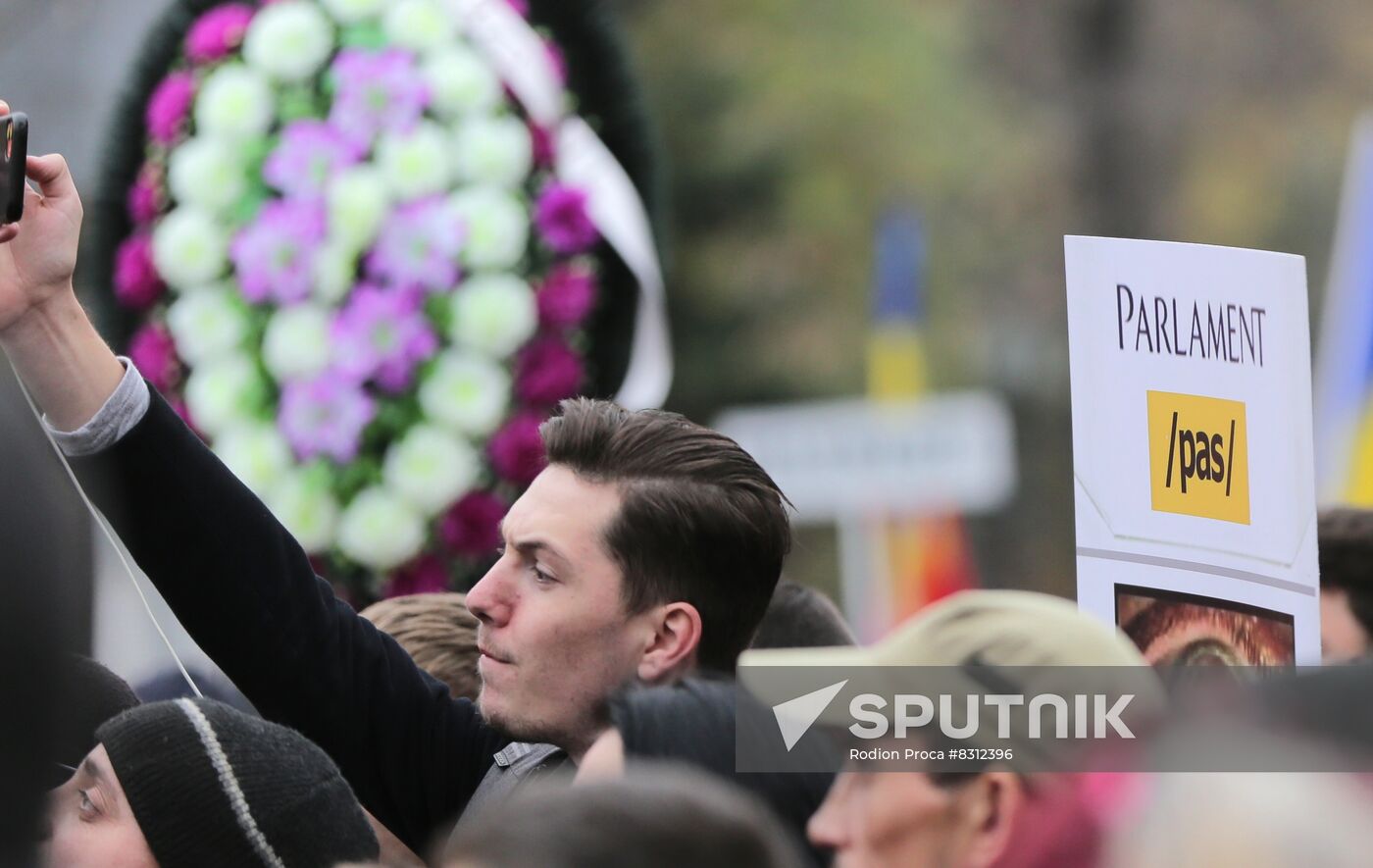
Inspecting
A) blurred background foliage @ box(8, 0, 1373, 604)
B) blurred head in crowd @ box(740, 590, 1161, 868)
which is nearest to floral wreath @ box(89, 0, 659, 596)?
blurred head in crowd @ box(740, 590, 1161, 868)

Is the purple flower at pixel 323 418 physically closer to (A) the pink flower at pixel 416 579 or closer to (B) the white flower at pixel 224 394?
(B) the white flower at pixel 224 394

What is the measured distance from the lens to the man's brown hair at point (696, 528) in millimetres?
2637

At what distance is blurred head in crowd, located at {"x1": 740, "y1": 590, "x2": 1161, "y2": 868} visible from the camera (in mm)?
1940

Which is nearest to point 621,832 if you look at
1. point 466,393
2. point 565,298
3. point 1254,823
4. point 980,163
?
point 1254,823

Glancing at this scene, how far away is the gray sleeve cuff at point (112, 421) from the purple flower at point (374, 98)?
1.69m

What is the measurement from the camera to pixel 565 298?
412 cm

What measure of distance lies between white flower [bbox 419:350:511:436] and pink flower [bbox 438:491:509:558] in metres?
0.13

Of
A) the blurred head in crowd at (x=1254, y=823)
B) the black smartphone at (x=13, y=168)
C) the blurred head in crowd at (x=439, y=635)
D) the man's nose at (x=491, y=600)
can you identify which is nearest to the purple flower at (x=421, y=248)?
the blurred head in crowd at (x=439, y=635)

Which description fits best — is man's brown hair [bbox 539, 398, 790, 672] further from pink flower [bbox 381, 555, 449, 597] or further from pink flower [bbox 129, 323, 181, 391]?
pink flower [bbox 129, 323, 181, 391]

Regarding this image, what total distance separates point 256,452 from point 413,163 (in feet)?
2.09

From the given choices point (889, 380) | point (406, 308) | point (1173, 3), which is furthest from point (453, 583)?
point (1173, 3)

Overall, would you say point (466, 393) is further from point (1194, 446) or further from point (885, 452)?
point (885, 452)

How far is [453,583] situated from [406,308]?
1.72ft

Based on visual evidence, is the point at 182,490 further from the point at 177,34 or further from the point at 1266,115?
the point at 1266,115
